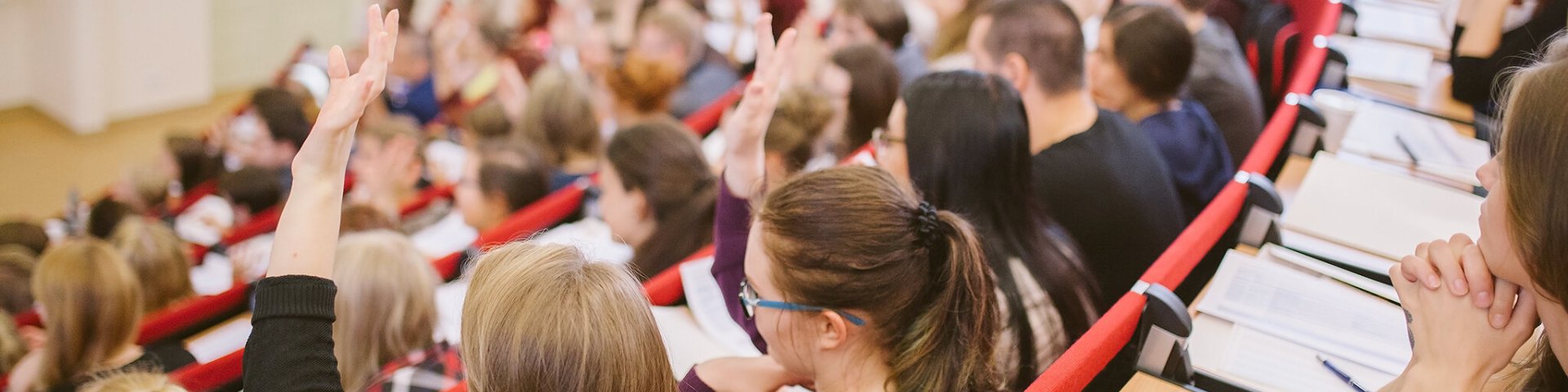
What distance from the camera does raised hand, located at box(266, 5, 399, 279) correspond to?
117cm

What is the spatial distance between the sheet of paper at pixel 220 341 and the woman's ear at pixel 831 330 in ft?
5.44

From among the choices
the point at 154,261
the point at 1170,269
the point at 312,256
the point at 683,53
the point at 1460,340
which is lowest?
the point at 154,261

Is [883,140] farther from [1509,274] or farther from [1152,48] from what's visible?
[1509,274]

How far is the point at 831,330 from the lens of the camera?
4.55 feet

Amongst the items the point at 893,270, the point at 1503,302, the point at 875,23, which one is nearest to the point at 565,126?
the point at 875,23

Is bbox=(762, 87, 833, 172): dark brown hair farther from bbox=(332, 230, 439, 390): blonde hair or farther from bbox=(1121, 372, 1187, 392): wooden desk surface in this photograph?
bbox=(1121, 372, 1187, 392): wooden desk surface

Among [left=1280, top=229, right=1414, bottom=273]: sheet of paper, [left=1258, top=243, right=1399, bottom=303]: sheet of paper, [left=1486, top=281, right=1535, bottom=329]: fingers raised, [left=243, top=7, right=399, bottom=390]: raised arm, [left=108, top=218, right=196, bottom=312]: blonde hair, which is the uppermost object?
[left=243, top=7, right=399, bottom=390]: raised arm

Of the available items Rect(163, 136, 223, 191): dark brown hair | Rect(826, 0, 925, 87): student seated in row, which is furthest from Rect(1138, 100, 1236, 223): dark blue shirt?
Rect(163, 136, 223, 191): dark brown hair

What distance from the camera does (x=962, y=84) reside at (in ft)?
6.44

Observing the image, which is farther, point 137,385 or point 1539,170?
point 137,385

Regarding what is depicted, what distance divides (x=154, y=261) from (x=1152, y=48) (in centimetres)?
257

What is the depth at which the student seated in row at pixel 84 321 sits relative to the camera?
7.55 feet

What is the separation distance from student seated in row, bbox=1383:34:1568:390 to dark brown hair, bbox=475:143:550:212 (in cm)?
249

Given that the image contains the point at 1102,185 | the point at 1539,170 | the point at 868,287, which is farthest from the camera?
the point at 1102,185
